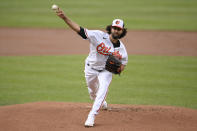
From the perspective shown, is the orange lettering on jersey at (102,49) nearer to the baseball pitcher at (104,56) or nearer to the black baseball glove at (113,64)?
the baseball pitcher at (104,56)

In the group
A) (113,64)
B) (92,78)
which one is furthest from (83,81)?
(113,64)

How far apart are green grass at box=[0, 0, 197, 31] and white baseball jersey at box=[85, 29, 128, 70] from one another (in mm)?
12882

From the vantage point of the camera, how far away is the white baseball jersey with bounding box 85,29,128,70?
6680 mm

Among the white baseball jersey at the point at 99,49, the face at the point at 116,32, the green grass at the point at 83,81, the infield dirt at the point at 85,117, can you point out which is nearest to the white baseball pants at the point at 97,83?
the white baseball jersey at the point at 99,49

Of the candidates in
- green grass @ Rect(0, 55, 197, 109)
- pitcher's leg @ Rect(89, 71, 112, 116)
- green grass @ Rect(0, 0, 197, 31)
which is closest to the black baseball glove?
pitcher's leg @ Rect(89, 71, 112, 116)

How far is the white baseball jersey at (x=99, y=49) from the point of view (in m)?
6.68

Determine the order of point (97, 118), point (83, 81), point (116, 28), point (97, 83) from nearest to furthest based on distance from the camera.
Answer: point (116, 28)
point (97, 118)
point (97, 83)
point (83, 81)

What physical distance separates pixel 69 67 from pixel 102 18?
417 inches

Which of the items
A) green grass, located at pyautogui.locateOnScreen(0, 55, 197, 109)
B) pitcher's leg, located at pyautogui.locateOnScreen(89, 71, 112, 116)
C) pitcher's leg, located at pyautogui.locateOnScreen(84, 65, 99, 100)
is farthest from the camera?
green grass, located at pyautogui.locateOnScreen(0, 55, 197, 109)

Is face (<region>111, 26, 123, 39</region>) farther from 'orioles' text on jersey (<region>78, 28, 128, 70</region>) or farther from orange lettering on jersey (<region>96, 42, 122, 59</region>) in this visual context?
orange lettering on jersey (<region>96, 42, 122, 59</region>)

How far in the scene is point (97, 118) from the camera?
7.09 meters

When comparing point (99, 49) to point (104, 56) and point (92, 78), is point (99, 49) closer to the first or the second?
point (104, 56)

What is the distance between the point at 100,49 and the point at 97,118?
1.25 metres

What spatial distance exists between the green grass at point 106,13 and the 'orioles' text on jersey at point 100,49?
12883mm
